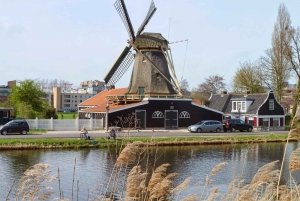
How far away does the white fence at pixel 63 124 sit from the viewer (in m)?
36.5

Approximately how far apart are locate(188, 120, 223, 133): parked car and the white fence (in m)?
8.56

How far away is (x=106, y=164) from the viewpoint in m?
19.6

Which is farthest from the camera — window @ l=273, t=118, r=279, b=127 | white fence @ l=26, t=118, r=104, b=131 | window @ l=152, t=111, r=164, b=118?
window @ l=273, t=118, r=279, b=127

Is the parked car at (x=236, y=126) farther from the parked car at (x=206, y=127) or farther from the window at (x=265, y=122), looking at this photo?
the window at (x=265, y=122)

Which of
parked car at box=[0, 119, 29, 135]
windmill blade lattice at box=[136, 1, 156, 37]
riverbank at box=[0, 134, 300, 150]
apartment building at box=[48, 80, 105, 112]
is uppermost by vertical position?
windmill blade lattice at box=[136, 1, 156, 37]

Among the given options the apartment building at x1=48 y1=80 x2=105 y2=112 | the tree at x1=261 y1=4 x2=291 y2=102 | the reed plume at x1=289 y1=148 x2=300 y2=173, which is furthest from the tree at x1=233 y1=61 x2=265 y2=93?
the apartment building at x1=48 y1=80 x2=105 y2=112

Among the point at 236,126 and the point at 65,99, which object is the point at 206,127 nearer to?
the point at 236,126

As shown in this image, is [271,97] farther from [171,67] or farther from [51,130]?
[51,130]

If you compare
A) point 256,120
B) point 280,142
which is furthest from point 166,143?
point 256,120

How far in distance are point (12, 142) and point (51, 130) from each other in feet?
39.1

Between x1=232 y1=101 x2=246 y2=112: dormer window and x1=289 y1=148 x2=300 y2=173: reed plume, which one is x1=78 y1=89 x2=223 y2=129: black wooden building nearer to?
x1=232 y1=101 x2=246 y2=112: dormer window

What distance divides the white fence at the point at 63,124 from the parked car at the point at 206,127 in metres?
8.56

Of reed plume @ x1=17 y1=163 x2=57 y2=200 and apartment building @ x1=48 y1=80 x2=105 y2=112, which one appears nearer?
reed plume @ x1=17 y1=163 x2=57 y2=200

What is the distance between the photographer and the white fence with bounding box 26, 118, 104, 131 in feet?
120
